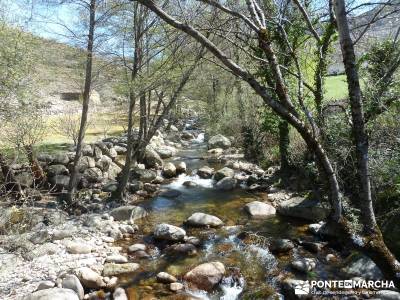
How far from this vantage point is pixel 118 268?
7.49m

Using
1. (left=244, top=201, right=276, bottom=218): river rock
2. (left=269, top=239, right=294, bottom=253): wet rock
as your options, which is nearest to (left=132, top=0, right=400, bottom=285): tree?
(left=269, top=239, right=294, bottom=253): wet rock

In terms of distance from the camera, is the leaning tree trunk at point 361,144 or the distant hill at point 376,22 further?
the distant hill at point 376,22

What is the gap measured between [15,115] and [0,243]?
12.9 feet

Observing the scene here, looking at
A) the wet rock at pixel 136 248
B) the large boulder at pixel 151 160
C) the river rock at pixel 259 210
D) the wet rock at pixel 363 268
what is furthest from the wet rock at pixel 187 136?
the wet rock at pixel 363 268

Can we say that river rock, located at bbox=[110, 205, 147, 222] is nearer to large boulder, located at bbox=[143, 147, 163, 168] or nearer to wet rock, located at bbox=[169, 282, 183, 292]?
wet rock, located at bbox=[169, 282, 183, 292]

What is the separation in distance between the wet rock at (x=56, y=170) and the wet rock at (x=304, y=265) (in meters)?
9.11

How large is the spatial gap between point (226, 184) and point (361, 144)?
10.1m

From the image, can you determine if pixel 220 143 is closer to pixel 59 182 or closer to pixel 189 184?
pixel 189 184

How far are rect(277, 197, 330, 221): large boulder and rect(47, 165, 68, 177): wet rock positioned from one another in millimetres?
7809

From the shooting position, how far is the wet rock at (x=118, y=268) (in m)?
7.36

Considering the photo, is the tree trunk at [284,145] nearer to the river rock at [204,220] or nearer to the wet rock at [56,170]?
the river rock at [204,220]

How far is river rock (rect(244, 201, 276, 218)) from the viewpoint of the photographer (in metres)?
10.7

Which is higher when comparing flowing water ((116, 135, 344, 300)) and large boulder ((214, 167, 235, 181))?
large boulder ((214, 167, 235, 181))

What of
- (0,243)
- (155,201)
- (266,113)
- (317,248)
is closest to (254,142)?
→ (266,113)
